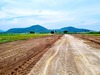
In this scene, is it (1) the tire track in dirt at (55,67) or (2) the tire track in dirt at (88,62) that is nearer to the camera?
(1) the tire track in dirt at (55,67)

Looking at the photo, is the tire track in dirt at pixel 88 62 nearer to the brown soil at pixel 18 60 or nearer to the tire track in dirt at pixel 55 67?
the tire track in dirt at pixel 55 67

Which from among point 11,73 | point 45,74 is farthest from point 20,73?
point 45,74

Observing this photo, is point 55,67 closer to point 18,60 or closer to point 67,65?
point 67,65

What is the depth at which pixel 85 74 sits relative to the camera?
9508 mm

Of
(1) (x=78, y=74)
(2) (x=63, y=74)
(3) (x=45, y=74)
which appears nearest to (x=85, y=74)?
(1) (x=78, y=74)

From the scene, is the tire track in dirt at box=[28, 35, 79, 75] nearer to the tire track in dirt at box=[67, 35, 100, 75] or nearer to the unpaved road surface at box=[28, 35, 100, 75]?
the unpaved road surface at box=[28, 35, 100, 75]

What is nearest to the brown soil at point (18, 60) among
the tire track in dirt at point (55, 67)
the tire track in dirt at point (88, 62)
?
the tire track in dirt at point (55, 67)

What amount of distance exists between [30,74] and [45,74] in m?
0.70

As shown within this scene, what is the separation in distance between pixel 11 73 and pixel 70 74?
281 cm

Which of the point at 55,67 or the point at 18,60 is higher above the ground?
the point at 55,67

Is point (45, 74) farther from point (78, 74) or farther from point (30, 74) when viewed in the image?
point (78, 74)

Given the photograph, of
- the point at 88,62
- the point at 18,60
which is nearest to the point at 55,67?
the point at 88,62

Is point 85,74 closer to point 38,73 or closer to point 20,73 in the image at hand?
point 38,73

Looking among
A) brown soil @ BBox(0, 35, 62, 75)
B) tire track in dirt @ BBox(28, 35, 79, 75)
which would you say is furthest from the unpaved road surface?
brown soil @ BBox(0, 35, 62, 75)
